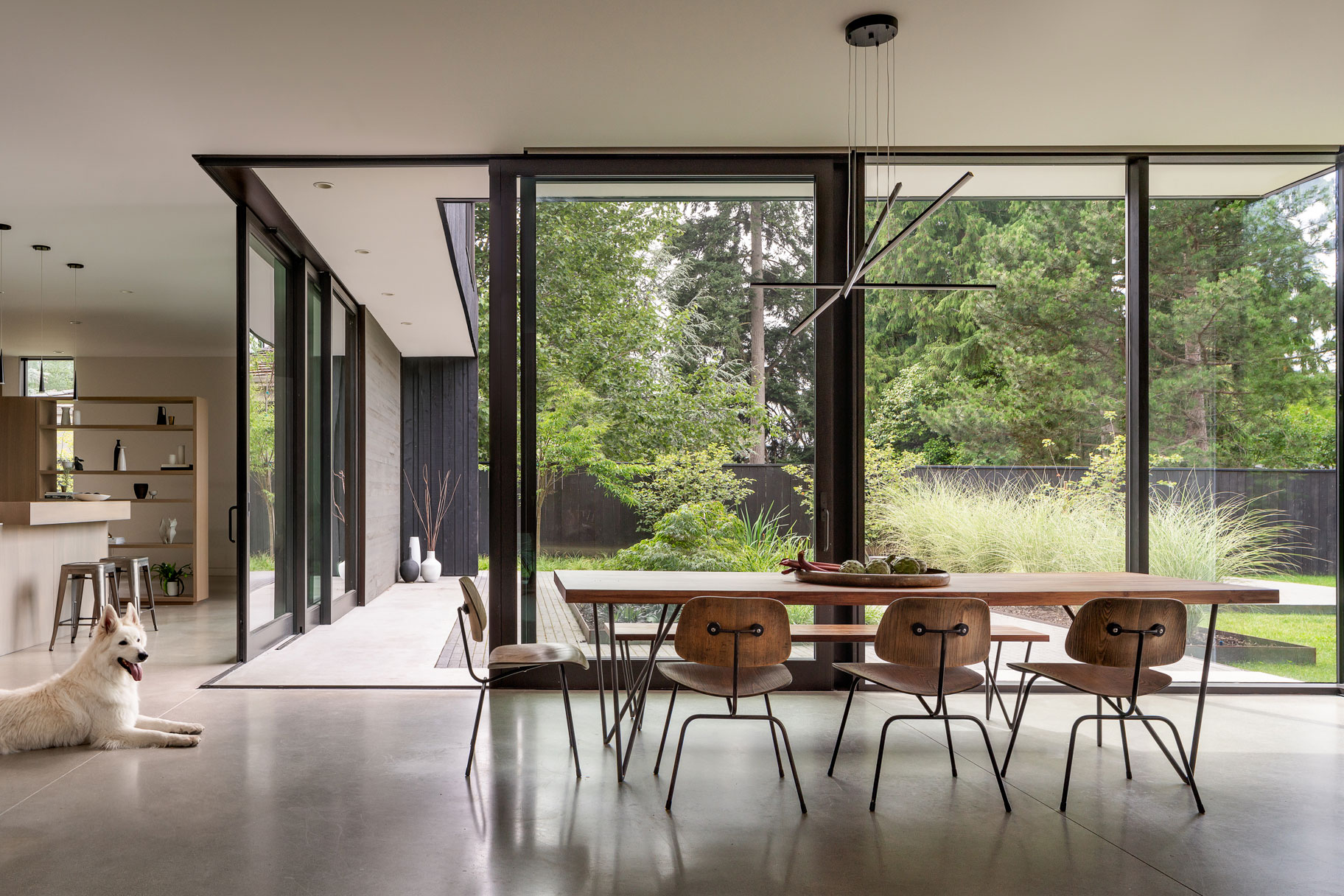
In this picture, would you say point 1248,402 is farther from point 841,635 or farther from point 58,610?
point 58,610

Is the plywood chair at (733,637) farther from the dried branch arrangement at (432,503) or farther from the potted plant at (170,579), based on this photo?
the dried branch arrangement at (432,503)

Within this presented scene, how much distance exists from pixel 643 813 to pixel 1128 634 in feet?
5.87

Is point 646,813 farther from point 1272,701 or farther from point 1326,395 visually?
point 1326,395

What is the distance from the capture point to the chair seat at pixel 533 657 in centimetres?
331

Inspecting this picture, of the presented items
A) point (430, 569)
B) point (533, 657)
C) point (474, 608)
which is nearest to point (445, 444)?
point (430, 569)

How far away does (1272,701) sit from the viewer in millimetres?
4703

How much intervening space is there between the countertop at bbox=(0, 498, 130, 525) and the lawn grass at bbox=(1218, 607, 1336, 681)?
7338 mm

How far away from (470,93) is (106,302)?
21.0 ft

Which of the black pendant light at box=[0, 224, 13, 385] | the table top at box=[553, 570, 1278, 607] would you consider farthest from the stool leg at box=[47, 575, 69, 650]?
the table top at box=[553, 570, 1278, 607]

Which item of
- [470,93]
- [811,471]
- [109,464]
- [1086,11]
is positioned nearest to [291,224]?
[470,93]

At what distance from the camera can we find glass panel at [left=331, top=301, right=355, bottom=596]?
Result: 24.1ft

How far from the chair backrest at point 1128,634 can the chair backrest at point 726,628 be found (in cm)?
110

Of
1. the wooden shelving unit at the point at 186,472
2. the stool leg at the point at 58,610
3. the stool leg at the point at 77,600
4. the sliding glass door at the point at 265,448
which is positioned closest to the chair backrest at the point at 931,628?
the sliding glass door at the point at 265,448

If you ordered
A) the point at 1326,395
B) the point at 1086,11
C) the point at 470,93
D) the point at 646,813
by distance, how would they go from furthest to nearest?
the point at 1326,395 → the point at 470,93 → the point at 1086,11 → the point at 646,813
